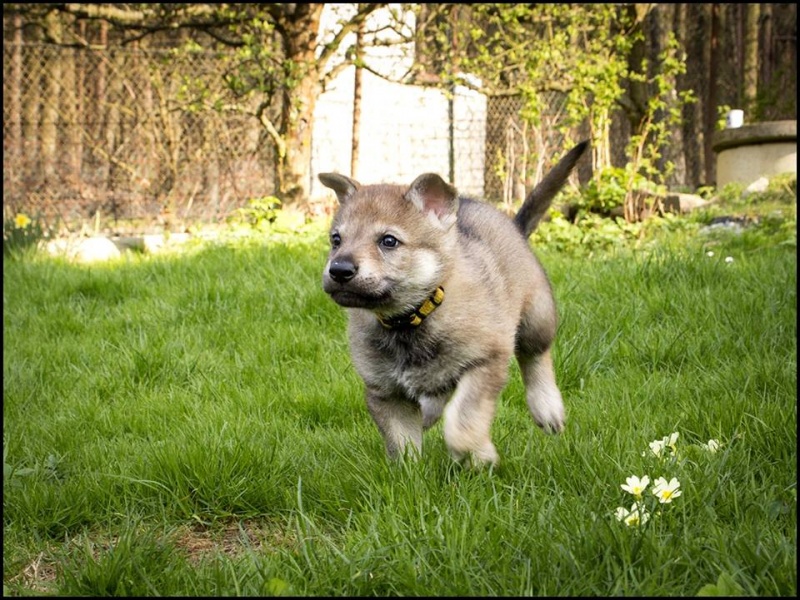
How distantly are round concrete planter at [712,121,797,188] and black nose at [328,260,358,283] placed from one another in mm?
8584

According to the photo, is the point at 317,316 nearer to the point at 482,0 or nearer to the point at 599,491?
the point at 599,491

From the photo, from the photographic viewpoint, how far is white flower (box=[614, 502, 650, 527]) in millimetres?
2049

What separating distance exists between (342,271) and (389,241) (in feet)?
0.93

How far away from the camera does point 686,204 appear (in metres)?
8.68

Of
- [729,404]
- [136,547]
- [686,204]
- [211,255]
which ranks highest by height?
[686,204]

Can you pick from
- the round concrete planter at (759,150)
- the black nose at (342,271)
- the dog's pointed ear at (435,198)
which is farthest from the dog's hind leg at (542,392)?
the round concrete planter at (759,150)

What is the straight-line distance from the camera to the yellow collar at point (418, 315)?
293cm

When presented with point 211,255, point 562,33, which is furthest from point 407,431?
point 562,33

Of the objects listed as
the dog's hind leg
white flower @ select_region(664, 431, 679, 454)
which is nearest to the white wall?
the dog's hind leg

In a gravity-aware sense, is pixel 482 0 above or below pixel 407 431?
above

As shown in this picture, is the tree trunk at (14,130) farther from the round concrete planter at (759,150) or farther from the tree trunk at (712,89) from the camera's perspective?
the tree trunk at (712,89)

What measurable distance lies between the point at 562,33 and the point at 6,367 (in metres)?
7.21

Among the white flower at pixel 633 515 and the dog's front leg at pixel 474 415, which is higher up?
the dog's front leg at pixel 474 415

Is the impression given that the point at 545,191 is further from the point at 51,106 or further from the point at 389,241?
the point at 51,106
